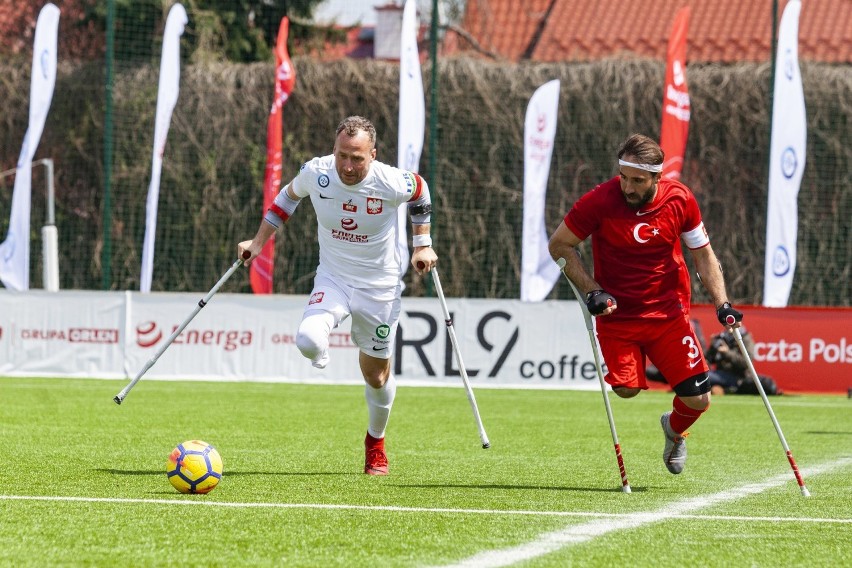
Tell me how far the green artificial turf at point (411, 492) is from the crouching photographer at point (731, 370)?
3.34 metres

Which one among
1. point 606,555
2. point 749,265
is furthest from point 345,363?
point 606,555

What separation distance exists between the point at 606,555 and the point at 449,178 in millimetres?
18308

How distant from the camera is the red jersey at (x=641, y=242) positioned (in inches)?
319

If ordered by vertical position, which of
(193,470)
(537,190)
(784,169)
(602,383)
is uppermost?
(602,383)

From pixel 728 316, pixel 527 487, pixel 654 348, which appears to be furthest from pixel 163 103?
pixel 728 316

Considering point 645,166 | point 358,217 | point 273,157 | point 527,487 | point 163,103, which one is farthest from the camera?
point 273,157

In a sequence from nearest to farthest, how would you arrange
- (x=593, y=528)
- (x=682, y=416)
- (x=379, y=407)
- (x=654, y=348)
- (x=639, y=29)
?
(x=593, y=528) < (x=654, y=348) < (x=682, y=416) < (x=379, y=407) < (x=639, y=29)

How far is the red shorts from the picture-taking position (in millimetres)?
8242

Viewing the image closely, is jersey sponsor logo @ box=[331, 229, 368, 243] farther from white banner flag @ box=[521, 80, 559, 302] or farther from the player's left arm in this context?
white banner flag @ box=[521, 80, 559, 302]

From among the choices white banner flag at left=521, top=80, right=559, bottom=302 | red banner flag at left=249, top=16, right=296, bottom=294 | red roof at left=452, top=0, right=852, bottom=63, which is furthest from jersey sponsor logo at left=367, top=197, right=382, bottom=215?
red roof at left=452, top=0, right=852, bottom=63

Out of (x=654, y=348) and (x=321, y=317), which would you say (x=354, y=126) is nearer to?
(x=321, y=317)

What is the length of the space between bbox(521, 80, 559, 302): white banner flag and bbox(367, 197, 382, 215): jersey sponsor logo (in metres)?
12.1

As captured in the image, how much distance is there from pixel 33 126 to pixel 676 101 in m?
9.41

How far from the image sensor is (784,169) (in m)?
19.9
